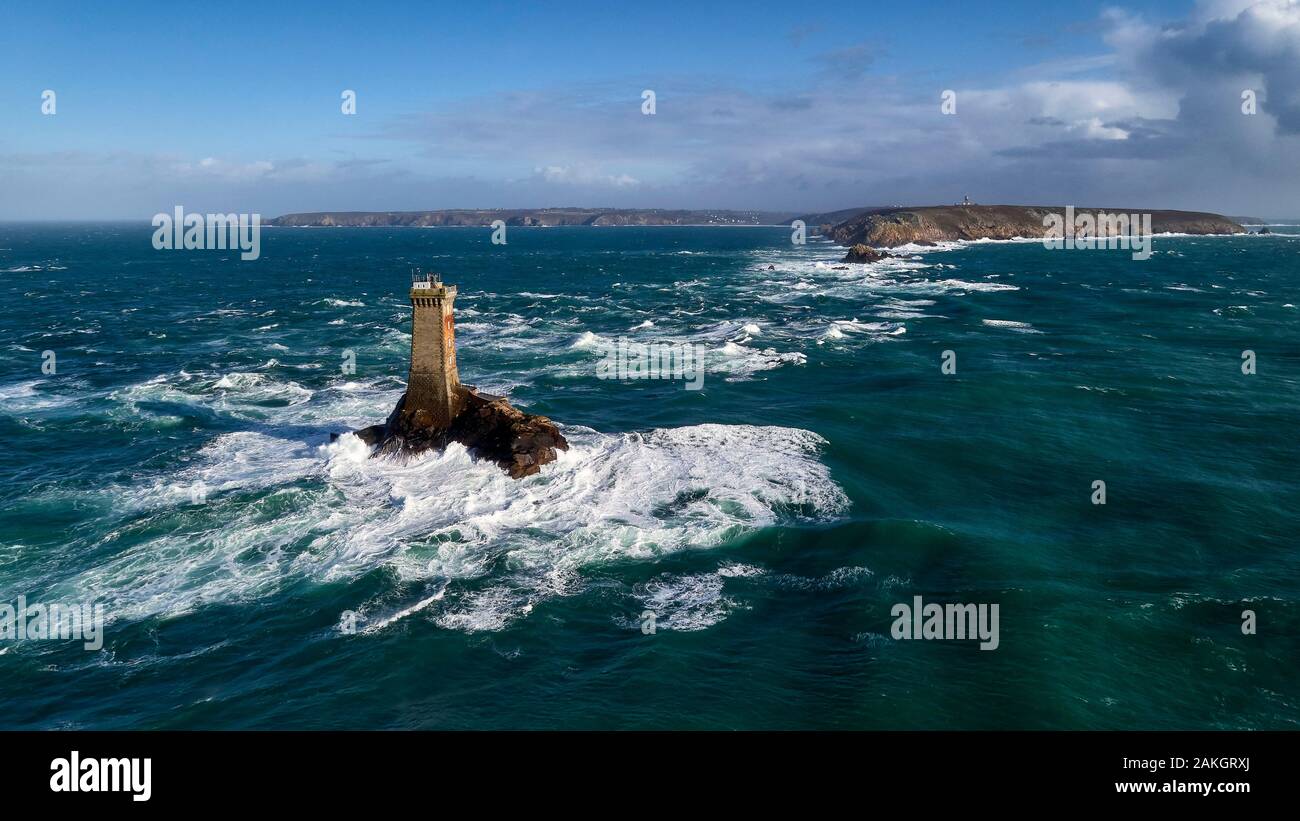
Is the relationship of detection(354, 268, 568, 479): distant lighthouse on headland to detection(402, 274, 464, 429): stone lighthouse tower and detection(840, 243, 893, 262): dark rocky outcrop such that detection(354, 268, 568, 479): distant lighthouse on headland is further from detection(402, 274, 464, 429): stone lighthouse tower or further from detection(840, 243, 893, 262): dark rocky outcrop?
detection(840, 243, 893, 262): dark rocky outcrop

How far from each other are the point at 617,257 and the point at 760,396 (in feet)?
460

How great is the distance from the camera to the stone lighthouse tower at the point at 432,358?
134 ft

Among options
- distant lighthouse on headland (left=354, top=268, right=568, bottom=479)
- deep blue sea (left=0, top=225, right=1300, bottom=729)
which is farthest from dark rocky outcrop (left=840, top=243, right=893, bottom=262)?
distant lighthouse on headland (left=354, top=268, right=568, bottom=479)

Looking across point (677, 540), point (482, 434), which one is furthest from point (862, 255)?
point (677, 540)

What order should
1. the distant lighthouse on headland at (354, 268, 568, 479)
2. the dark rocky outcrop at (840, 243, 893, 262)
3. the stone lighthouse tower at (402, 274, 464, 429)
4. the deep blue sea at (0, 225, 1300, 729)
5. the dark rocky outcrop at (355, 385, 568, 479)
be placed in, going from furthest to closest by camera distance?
the dark rocky outcrop at (840, 243, 893, 262) < the stone lighthouse tower at (402, 274, 464, 429) < the distant lighthouse on headland at (354, 268, 568, 479) < the dark rocky outcrop at (355, 385, 568, 479) < the deep blue sea at (0, 225, 1300, 729)

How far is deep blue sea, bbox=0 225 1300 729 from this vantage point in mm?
22844

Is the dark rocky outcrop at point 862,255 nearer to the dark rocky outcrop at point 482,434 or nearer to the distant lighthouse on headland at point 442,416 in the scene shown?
the distant lighthouse on headland at point 442,416

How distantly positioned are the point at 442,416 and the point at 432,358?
124 inches

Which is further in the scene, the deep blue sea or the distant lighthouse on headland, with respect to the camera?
the distant lighthouse on headland

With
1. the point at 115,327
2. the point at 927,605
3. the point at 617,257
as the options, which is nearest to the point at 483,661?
the point at 927,605

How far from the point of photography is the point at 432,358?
135 feet

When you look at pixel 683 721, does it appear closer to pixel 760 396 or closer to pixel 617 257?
pixel 760 396

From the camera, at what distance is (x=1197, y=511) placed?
113 feet

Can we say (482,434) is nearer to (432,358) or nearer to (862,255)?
(432,358)
